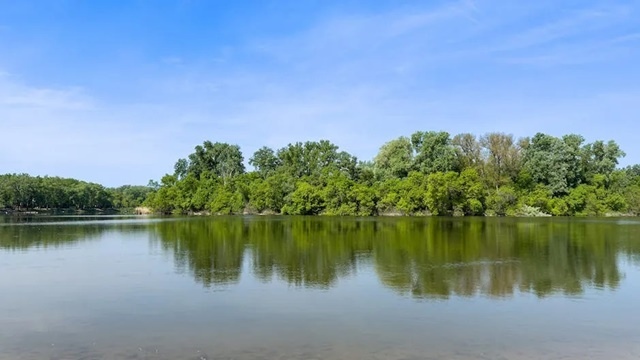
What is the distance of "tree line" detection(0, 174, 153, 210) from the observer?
411ft

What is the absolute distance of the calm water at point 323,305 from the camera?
31.6ft

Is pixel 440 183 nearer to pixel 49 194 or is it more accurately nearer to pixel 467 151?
pixel 467 151

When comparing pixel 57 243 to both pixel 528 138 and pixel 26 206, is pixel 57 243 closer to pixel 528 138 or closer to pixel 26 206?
pixel 528 138

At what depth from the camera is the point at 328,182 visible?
9256 cm

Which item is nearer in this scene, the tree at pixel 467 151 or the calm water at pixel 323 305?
the calm water at pixel 323 305

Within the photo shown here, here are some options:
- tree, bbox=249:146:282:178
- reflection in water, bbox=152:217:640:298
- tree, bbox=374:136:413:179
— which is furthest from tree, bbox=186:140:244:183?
reflection in water, bbox=152:217:640:298

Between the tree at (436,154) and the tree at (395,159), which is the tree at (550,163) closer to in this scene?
the tree at (436,154)

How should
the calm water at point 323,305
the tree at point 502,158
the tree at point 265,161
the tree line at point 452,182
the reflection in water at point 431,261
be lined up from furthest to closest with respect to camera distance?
1. the tree at point 265,161
2. the tree at point 502,158
3. the tree line at point 452,182
4. the reflection in water at point 431,261
5. the calm water at point 323,305

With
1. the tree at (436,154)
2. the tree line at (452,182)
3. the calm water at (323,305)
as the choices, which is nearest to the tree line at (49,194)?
the tree line at (452,182)

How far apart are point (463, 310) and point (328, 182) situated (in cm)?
7995

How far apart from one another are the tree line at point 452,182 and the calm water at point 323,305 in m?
56.3

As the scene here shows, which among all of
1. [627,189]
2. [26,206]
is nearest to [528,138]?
[627,189]

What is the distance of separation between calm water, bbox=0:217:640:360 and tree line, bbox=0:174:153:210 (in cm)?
11588

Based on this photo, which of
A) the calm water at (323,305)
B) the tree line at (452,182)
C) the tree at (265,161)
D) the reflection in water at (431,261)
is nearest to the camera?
the calm water at (323,305)
